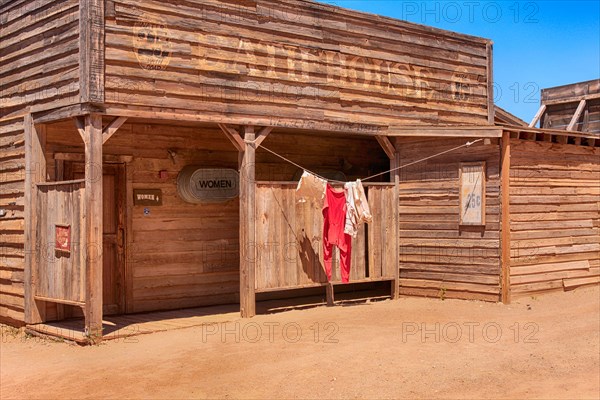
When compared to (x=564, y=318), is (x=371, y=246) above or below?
above

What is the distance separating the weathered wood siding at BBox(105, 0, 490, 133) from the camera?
10336 millimetres

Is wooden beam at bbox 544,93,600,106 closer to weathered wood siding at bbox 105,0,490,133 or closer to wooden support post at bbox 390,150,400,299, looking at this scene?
weathered wood siding at bbox 105,0,490,133

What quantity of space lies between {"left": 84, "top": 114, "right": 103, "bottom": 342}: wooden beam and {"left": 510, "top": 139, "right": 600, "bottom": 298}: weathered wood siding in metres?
6.99

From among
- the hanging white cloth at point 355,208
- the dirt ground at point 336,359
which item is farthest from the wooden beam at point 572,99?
the hanging white cloth at point 355,208

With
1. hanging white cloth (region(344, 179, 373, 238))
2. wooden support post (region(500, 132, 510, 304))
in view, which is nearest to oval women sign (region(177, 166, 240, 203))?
hanging white cloth (region(344, 179, 373, 238))

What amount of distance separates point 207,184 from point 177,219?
0.81 metres

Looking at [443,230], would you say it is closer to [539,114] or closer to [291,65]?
[291,65]

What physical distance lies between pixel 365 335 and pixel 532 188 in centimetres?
487

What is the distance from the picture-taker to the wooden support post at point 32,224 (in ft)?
35.3

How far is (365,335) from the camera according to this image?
32.3 feet

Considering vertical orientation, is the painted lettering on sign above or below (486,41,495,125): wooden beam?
below

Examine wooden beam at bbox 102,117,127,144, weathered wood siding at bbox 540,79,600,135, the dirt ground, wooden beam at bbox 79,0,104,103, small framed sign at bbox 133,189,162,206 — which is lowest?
the dirt ground

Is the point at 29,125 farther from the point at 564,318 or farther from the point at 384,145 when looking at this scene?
the point at 564,318

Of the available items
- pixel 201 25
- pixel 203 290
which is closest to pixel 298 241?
pixel 203 290
